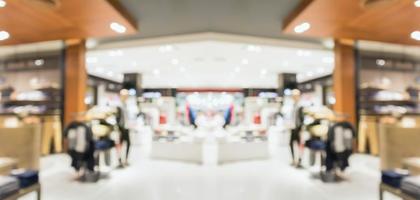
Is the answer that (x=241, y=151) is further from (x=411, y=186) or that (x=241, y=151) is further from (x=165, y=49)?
(x=411, y=186)

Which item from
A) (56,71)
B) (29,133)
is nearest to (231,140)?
(29,133)

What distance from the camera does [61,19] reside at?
15.7 ft

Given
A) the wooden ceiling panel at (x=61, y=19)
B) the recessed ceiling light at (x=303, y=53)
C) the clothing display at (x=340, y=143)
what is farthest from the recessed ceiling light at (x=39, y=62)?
the clothing display at (x=340, y=143)

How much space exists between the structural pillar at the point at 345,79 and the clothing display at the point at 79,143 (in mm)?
6250

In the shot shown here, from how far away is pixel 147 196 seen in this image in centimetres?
378

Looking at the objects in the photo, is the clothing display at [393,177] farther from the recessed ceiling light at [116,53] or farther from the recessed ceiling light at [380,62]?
the recessed ceiling light at [116,53]

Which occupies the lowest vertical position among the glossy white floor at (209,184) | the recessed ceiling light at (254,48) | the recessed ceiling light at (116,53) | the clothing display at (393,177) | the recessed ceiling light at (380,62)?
the glossy white floor at (209,184)

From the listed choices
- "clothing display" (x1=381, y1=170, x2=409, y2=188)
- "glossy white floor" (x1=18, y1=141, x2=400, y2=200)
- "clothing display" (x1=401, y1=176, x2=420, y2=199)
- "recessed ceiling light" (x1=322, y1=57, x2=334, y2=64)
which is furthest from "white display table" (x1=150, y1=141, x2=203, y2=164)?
"recessed ceiling light" (x1=322, y1=57, x2=334, y2=64)

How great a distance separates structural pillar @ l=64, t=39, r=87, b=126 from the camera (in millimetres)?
7258

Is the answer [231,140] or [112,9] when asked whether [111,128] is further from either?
[231,140]

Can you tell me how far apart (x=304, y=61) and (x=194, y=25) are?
6086 millimetres

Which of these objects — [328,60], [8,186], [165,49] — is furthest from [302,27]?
[328,60]

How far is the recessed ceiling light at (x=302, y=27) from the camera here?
5.17 m

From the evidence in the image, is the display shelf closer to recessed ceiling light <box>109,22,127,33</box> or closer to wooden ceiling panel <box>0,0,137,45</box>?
recessed ceiling light <box>109,22,127,33</box>
